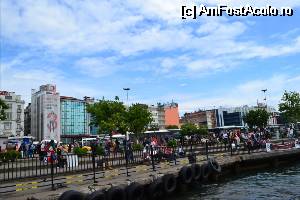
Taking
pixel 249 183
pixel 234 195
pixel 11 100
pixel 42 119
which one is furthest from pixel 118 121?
pixel 42 119

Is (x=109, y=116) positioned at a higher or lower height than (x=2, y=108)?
higher

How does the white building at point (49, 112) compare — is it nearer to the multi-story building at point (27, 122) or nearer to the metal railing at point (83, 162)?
the multi-story building at point (27, 122)

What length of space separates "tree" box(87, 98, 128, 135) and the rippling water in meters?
38.4

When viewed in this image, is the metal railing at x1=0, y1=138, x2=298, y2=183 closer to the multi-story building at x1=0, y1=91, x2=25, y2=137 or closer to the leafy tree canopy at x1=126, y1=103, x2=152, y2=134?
the leafy tree canopy at x1=126, y1=103, x2=152, y2=134

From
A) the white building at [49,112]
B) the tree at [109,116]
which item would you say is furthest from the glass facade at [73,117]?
the tree at [109,116]

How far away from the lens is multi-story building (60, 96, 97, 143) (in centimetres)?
15616

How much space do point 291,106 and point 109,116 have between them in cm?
3035

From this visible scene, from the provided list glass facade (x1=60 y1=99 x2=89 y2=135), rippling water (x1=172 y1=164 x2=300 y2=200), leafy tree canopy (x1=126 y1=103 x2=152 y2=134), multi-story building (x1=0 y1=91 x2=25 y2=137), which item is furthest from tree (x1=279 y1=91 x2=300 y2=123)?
glass facade (x1=60 y1=99 x2=89 y2=135)

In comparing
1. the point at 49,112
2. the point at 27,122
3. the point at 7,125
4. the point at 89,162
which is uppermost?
the point at 49,112

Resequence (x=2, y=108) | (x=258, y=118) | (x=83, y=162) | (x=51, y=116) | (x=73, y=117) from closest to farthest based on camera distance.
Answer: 1. (x=83, y=162)
2. (x=2, y=108)
3. (x=258, y=118)
4. (x=51, y=116)
5. (x=73, y=117)

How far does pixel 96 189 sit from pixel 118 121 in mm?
48407

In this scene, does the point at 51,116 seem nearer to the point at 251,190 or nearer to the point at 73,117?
the point at 73,117

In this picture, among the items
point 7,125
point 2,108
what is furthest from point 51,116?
point 2,108

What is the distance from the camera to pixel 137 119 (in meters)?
68.1
